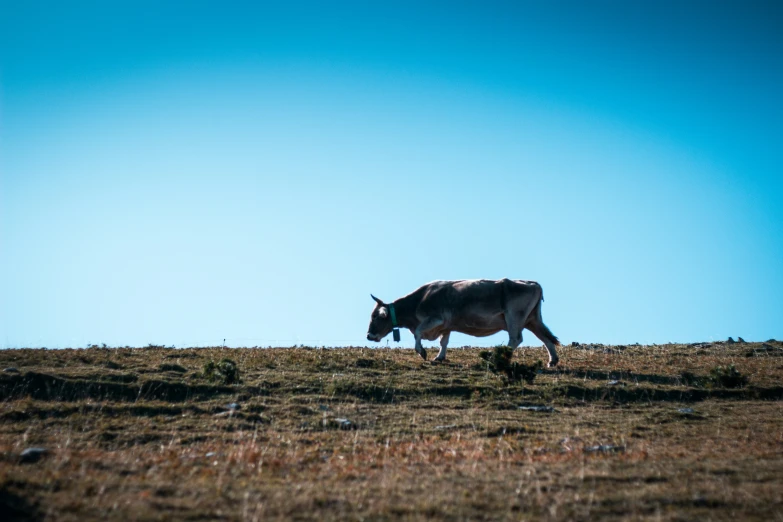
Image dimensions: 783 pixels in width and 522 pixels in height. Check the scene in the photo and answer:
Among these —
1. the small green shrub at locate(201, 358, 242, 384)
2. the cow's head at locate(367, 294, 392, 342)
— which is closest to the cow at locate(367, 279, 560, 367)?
the cow's head at locate(367, 294, 392, 342)

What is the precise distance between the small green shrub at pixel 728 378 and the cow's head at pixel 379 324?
13.0 meters

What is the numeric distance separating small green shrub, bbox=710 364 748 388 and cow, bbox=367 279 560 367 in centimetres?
581

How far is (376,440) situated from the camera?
1325 centimetres

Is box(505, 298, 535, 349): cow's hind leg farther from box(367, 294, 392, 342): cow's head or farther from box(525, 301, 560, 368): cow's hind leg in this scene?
box(367, 294, 392, 342): cow's head

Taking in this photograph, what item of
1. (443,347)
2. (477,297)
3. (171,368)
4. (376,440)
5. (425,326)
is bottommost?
(376,440)

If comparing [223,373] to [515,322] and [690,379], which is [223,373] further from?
[690,379]

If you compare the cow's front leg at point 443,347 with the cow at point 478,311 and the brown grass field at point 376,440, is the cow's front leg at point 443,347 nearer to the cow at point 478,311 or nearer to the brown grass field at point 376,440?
the cow at point 478,311

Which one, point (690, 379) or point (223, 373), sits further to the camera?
point (690, 379)

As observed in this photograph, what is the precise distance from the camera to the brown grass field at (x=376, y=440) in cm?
840

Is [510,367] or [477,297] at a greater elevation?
[477,297]

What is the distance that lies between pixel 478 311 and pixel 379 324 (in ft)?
15.5

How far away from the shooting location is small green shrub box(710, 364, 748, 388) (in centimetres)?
2025

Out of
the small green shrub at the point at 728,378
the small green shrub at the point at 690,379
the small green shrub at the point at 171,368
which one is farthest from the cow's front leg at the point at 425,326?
the small green shrub at the point at 728,378

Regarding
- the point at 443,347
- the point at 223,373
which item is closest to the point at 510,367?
the point at 443,347
